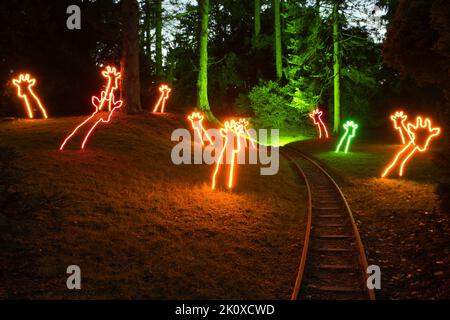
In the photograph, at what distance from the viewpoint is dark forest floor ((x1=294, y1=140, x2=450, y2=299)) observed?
8523 mm

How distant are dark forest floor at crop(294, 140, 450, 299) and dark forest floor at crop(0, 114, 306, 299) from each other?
2.01 m

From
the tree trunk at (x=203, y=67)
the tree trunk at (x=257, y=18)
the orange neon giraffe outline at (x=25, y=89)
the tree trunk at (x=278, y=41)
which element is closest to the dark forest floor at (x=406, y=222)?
the tree trunk at (x=203, y=67)

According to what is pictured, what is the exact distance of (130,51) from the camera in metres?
20.4

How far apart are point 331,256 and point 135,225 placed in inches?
195

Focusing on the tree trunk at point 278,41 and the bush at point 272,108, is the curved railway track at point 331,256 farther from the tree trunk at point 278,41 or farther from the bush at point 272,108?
the tree trunk at point 278,41

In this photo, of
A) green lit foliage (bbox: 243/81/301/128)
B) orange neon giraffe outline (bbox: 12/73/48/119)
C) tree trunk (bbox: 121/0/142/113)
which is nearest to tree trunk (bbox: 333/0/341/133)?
green lit foliage (bbox: 243/81/301/128)

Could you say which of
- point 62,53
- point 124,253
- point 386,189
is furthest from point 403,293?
point 62,53

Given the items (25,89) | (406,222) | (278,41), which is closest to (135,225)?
(406,222)

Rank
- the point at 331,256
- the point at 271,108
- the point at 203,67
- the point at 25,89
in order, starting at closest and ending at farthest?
1. the point at 331,256
2. the point at 25,89
3. the point at 203,67
4. the point at 271,108

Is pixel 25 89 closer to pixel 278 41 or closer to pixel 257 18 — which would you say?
pixel 278 41

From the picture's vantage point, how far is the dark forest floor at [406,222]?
8.52 meters

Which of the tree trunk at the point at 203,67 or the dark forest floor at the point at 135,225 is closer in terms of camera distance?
the dark forest floor at the point at 135,225

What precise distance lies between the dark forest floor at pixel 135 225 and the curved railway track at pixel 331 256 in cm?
34

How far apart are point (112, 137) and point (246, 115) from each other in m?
26.0
